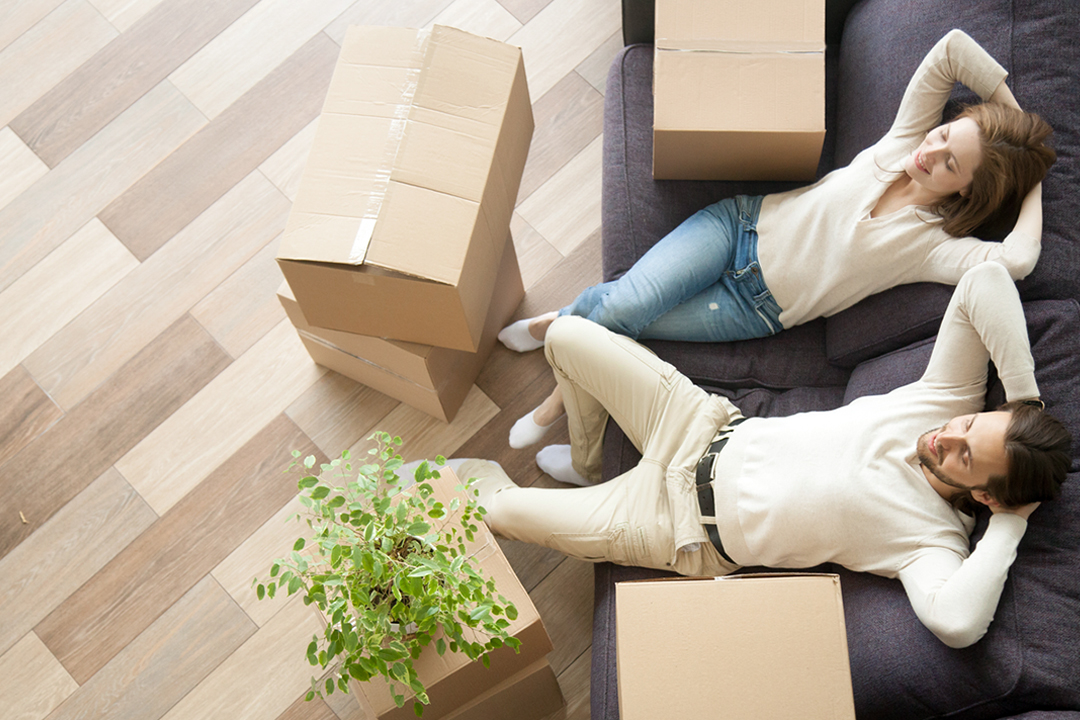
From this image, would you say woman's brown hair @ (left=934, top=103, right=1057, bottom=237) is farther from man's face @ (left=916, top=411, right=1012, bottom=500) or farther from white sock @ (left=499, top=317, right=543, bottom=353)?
white sock @ (left=499, top=317, right=543, bottom=353)

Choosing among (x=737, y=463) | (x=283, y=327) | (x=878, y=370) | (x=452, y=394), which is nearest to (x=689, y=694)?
(x=737, y=463)

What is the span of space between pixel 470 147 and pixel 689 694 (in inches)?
36.1

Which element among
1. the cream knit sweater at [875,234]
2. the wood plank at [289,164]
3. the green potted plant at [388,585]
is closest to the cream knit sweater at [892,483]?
the cream knit sweater at [875,234]

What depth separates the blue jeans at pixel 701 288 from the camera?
1.62 metres

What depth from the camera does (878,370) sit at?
1.51 m

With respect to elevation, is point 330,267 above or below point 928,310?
above

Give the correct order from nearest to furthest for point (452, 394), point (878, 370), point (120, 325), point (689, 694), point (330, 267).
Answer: point (689, 694) → point (330, 267) → point (878, 370) → point (452, 394) → point (120, 325)

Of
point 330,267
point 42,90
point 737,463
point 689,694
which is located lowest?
point 737,463

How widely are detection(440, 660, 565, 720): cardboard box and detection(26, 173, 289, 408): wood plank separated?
117 centimetres

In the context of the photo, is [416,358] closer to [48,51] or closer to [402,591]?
[402,591]

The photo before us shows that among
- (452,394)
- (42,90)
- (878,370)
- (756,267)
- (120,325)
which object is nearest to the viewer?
(878,370)

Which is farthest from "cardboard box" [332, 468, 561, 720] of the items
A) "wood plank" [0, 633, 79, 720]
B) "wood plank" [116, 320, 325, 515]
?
"wood plank" [0, 633, 79, 720]

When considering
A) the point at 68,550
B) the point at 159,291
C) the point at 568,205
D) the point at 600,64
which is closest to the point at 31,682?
the point at 68,550

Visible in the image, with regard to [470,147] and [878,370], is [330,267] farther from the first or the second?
[878,370]
